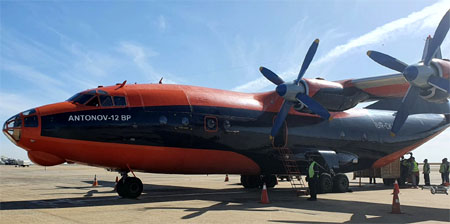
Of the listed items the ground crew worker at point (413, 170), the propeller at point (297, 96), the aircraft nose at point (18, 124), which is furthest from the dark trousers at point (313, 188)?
the ground crew worker at point (413, 170)

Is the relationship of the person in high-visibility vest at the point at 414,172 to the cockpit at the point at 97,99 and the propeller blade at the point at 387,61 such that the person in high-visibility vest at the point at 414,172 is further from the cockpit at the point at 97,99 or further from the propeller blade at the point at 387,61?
the cockpit at the point at 97,99

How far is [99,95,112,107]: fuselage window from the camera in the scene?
1558 centimetres

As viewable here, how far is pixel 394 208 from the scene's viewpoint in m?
12.3

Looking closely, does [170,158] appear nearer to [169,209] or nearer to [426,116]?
[169,209]

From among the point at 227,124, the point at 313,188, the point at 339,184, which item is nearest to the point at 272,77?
the point at 227,124

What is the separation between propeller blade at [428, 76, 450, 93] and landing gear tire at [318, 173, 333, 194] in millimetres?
7082

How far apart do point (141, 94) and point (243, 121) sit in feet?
17.0

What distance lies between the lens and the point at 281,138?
64.1ft

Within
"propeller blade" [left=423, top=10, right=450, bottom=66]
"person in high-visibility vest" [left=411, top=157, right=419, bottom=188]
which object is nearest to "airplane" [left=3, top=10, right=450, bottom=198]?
"propeller blade" [left=423, top=10, right=450, bottom=66]

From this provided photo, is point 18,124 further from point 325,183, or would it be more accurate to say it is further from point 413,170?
point 413,170

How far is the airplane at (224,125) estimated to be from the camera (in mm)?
14758

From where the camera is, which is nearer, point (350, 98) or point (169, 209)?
point (169, 209)

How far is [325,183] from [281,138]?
3.24 m

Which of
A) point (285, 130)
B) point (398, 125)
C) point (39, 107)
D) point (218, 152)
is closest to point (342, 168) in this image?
point (285, 130)
